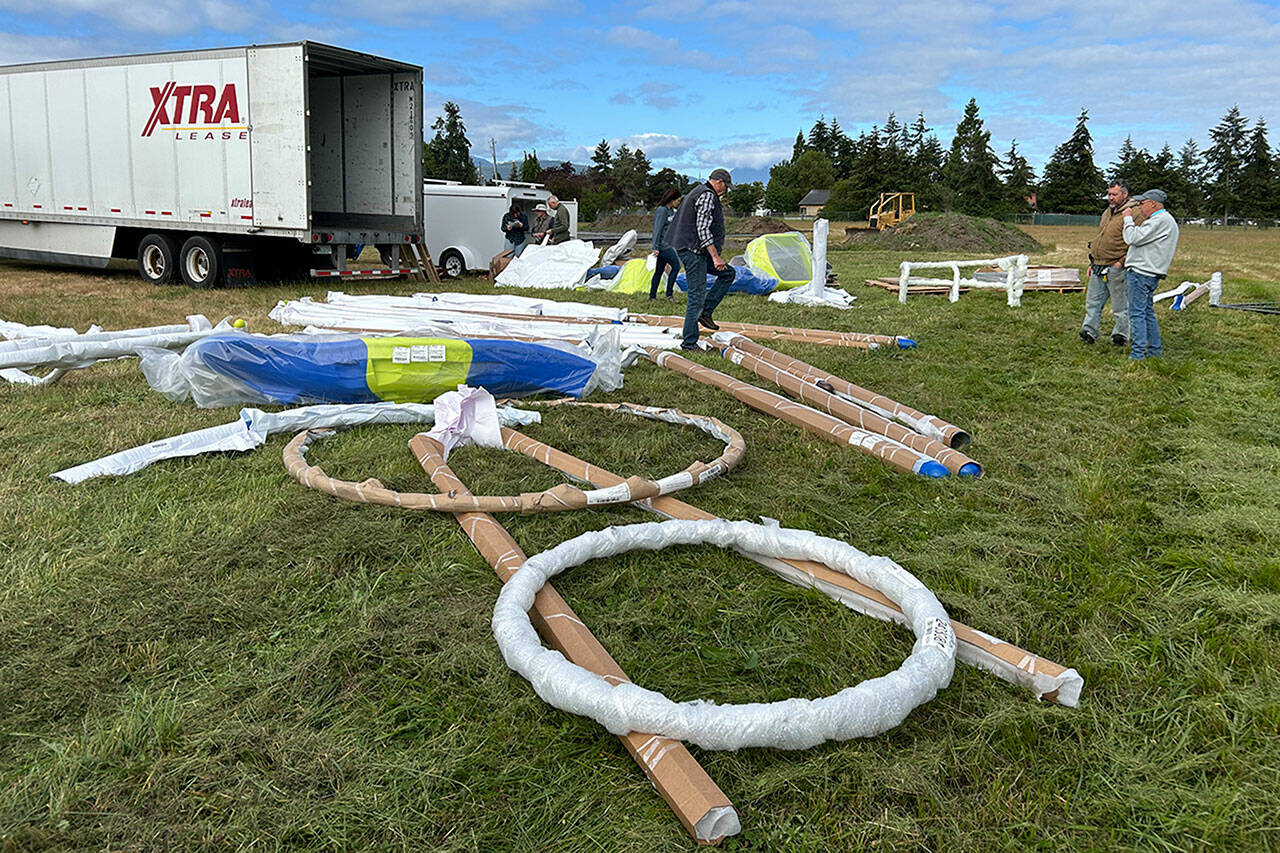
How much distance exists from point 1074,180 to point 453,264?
228 ft

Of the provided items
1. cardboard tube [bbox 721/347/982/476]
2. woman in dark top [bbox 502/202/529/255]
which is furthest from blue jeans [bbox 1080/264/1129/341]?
woman in dark top [bbox 502/202/529/255]

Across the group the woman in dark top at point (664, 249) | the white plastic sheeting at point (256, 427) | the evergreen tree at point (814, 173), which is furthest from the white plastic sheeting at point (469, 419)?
the evergreen tree at point (814, 173)

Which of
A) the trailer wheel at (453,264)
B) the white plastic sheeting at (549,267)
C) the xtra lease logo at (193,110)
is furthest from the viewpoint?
the trailer wheel at (453,264)

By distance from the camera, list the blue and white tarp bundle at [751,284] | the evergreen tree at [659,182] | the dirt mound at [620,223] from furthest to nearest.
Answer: the evergreen tree at [659,182] → the dirt mound at [620,223] → the blue and white tarp bundle at [751,284]

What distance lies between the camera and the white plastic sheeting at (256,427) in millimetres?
4242

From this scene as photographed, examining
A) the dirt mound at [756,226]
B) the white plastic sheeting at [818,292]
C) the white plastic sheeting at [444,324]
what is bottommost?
the white plastic sheeting at [444,324]

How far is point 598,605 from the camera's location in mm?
3127

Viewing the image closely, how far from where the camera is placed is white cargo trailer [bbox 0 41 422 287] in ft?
39.6

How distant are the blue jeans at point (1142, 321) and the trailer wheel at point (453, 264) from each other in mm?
11996

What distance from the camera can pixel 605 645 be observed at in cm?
285

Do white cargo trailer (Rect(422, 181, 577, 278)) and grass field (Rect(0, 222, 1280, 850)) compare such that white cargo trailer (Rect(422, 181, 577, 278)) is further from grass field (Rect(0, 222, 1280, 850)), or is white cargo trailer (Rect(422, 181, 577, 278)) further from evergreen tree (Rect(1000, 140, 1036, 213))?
evergreen tree (Rect(1000, 140, 1036, 213))

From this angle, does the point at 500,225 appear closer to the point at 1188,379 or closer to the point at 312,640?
the point at 1188,379

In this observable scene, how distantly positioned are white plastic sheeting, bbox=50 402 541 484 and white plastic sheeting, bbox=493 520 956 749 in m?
2.42

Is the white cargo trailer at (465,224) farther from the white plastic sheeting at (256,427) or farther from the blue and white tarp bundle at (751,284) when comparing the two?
the white plastic sheeting at (256,427)
